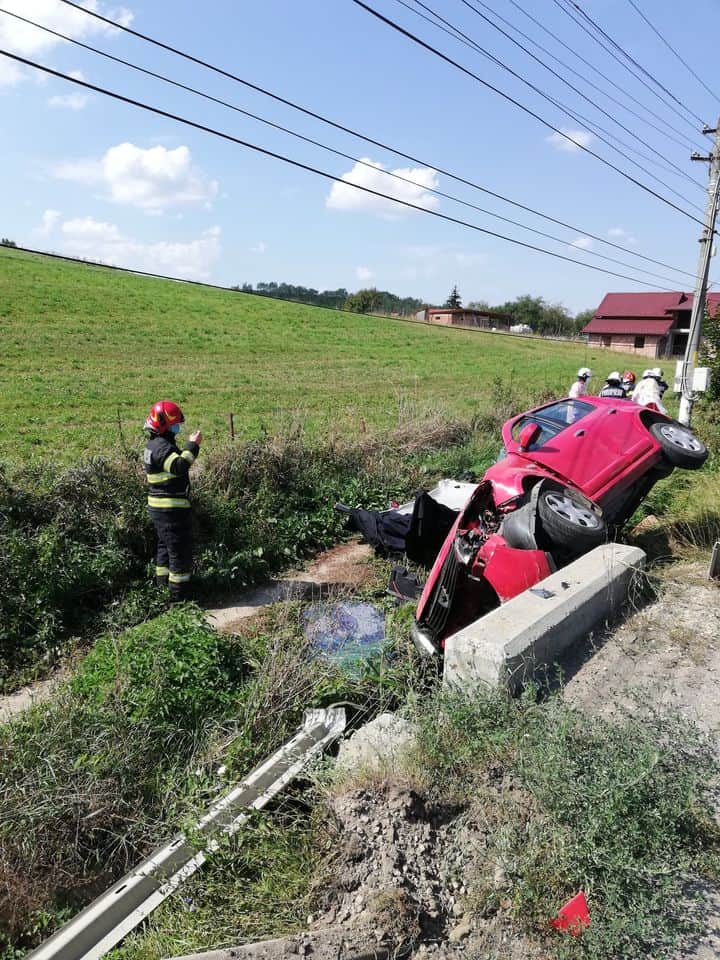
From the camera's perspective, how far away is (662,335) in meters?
55.7

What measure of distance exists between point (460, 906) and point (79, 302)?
113ft

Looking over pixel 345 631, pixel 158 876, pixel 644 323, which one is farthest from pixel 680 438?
pixel 644 323

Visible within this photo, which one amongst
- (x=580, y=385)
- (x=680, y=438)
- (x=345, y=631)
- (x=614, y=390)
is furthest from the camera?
(x=580, y=385)

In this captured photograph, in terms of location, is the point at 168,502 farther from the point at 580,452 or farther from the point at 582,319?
the point at 582,319

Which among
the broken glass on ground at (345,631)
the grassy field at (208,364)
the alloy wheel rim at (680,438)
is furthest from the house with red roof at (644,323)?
the broken glass on ground at (345,631)

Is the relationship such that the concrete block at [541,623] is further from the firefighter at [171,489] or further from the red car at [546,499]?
the firefighter at [171,489]

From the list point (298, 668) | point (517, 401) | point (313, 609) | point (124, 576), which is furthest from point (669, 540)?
point (517, 401)

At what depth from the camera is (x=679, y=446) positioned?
668 centimetres

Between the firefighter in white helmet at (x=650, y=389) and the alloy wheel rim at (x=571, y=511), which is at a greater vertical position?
the firefighter in white helmet at (x=650, y=389)

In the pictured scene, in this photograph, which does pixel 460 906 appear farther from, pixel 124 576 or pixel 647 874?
pixel 124 576

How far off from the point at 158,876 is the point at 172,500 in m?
3.87

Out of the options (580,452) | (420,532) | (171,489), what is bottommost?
(420,532)

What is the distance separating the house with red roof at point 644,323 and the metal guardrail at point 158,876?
57646 millimetres

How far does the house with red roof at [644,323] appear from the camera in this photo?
184 ft
